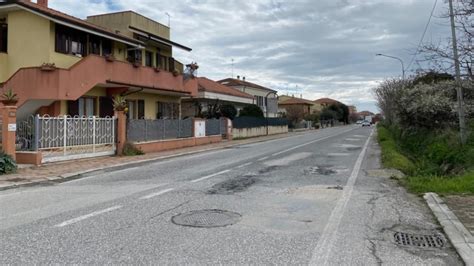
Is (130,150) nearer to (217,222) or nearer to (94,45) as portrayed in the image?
(94,45)

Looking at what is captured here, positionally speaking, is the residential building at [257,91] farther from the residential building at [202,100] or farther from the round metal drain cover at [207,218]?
the round metal drain cover at [207,218]

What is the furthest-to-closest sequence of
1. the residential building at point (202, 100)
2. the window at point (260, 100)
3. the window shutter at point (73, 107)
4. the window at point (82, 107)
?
the window at point (260, 100), the residential building at point (202, 100), the window at point (82, 107), the window shutter at point (73, 107)

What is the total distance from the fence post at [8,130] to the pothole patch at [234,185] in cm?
753

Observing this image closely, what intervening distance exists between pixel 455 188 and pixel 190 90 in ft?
82.0

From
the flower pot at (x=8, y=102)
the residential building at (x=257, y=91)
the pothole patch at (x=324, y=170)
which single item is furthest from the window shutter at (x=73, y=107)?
the residential building at (x=257, y=91)

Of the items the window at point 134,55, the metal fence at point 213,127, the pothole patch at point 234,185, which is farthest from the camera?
the metal fence at point 213,127

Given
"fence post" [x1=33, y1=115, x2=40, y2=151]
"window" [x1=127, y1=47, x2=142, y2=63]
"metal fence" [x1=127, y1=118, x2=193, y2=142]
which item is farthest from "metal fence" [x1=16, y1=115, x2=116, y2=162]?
"window" [x1=127, y1=47, x2=142, y2=63]

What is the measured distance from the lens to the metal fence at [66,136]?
1675 cm

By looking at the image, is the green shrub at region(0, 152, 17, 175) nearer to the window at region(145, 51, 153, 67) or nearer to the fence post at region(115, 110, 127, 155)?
the fence post at region(115, 110, 127, 155)

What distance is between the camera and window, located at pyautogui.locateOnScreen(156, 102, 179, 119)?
31.9 metres

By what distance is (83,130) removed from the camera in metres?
18.9

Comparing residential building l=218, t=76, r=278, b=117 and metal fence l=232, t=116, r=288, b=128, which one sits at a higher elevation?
residential building l=218, t=76, r=278, b=117

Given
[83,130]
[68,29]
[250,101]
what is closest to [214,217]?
[83,130]

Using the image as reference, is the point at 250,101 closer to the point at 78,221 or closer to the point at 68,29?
the point at 68,29
